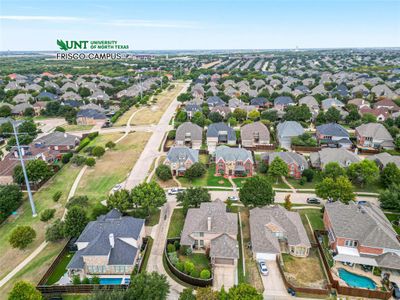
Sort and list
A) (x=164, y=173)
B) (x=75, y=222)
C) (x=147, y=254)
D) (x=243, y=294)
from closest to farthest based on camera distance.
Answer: (x=243, y=294) < (x=147, y=254) < (x=75, y=222) < (x=164, y=173)

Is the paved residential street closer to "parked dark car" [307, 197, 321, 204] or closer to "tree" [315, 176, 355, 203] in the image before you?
"parked dark car" [307, 197, 321, 204]

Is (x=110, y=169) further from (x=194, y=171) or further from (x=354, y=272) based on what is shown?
(x=354, y=272)

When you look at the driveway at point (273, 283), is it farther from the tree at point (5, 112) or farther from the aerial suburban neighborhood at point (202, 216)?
the tree at point (5, 112)

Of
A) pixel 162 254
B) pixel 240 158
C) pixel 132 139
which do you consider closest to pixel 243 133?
pixel 240 158

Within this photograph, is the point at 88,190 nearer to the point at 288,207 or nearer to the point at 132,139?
the point at 132,139

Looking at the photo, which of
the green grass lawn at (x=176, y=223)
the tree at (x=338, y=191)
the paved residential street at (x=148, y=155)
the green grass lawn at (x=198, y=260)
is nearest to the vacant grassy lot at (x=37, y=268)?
the green grass lawn at (x=176, y=223)

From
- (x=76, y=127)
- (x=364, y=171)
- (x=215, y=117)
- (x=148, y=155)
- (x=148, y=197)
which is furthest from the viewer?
(x=76, y=127)

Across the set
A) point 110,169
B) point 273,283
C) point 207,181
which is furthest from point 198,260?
point 110,169
